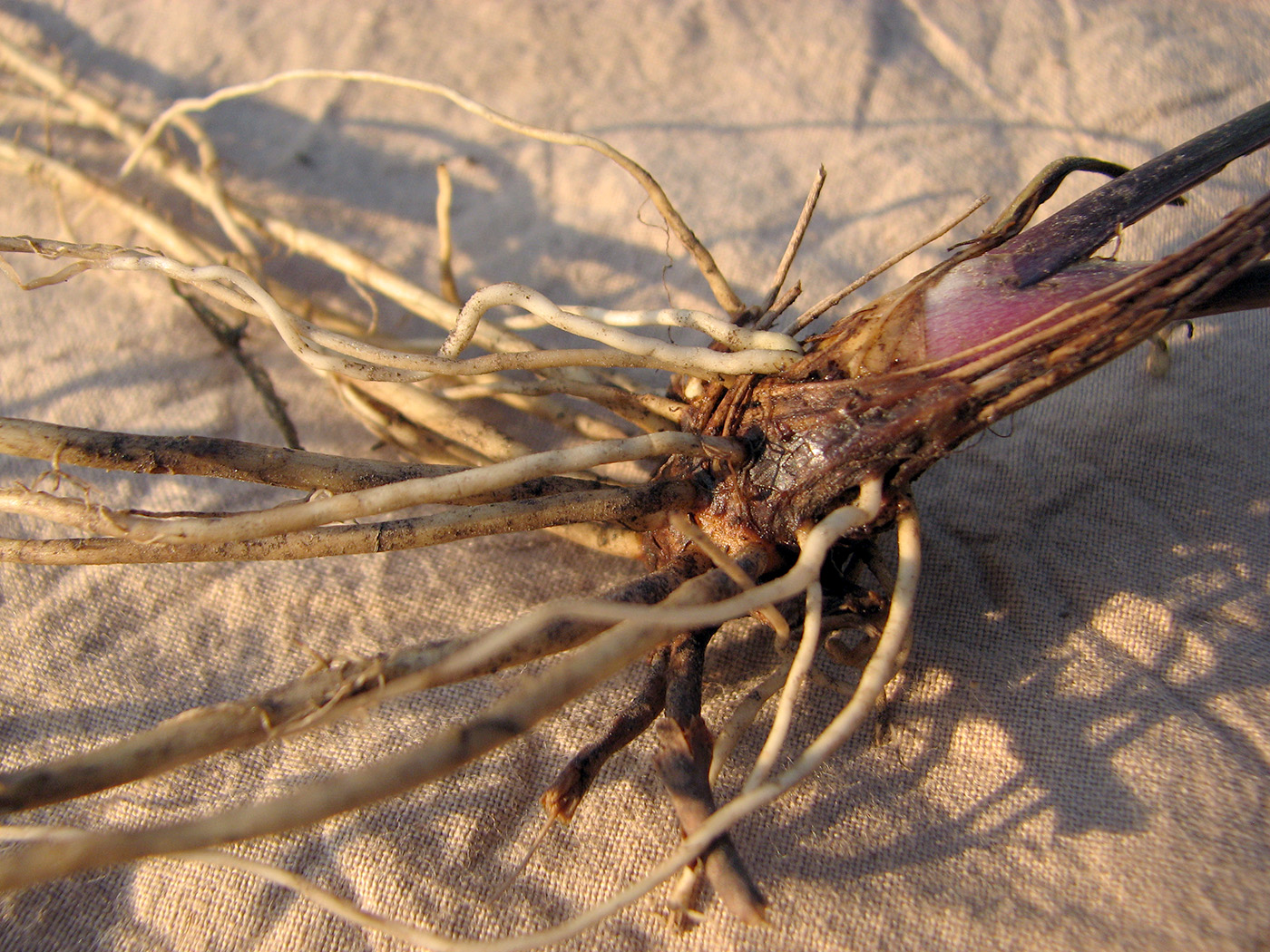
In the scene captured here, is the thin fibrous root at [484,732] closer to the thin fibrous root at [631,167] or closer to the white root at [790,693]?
Answer: the white root at [790,693]

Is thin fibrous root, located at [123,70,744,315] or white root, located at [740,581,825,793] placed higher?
thin fibrous root, located at [123,70,744,315]

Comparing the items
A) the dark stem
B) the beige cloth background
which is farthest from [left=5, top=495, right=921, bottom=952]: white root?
the dark stem

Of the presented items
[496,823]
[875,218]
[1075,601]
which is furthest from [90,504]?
[875,218]

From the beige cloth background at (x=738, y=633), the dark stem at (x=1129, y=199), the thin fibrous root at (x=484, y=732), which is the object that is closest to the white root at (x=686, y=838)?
the thin fibrous root at (x=484, y=732)

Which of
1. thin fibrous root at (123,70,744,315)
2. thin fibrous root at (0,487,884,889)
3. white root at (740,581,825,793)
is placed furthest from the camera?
thin fibrous root at (123,70,744,315)

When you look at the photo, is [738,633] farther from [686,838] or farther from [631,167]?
[631,167]

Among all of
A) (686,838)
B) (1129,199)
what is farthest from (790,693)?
(1129,199)

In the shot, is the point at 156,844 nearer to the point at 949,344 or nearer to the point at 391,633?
the point at 391,633

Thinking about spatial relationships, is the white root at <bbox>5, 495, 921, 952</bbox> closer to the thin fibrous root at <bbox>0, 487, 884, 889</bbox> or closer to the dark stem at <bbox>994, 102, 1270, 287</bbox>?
the thin fibrous root at <bbox>0, 487, 884, 889</bbox>

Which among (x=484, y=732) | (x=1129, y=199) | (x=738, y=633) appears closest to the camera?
(x=484, y=732)

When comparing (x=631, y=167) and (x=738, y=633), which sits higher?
(x=631, y=167)
